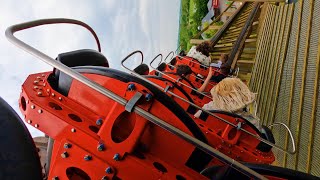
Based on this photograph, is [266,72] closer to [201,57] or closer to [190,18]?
[201,57]

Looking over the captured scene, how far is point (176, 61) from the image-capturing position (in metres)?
6.01

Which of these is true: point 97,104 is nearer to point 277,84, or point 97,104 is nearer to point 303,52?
point 303,52

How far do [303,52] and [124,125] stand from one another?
3.33 meters

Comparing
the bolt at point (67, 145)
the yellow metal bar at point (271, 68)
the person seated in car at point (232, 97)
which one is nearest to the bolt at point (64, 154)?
the bolt at point (67, 145)

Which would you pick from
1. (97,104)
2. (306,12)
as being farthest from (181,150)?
(306,12)

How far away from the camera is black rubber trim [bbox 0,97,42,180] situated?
1.21 metres

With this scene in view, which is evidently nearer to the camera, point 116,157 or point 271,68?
point 116,157

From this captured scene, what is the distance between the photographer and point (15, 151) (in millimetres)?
1225

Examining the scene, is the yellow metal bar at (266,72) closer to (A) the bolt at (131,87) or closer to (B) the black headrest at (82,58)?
(B) the black headrest at (82,58)

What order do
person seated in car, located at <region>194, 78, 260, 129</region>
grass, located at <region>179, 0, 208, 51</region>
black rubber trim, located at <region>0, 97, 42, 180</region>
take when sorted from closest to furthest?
black rubber trim, located at <region>0, 97, 42, 180</region>
person seated in car, located at <region>194, 78, 260, 129</region>
grass, located at <region>179, 0, 208, 51</region>

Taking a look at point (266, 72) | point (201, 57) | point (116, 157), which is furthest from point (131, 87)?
point (266, 72)

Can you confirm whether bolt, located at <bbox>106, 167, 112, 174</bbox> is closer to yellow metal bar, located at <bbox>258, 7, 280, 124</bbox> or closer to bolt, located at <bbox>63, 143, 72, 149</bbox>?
bolt, located at <bbox>63, 143, 72, 149</bbox>

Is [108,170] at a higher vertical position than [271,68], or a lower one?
higher

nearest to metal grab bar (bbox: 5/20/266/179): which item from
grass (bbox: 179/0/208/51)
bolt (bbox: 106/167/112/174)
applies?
bolt (bbox: 106/167/112/174)
